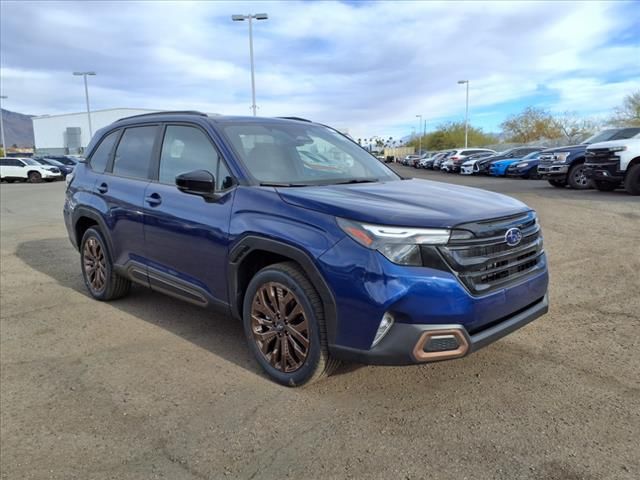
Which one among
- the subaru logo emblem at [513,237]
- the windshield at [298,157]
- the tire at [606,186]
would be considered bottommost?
the tire at [606,186]

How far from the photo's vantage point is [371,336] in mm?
2750

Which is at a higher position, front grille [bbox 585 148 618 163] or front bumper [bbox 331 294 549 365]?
front grille [bbox 585 148 618 163]

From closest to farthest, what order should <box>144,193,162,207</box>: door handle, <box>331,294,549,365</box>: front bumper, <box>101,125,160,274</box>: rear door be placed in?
<box>331,294,549,365</box>: front bumper, <box>144,193,162,207</box>: door handle, <box>101,125,160,274</box>: rear door

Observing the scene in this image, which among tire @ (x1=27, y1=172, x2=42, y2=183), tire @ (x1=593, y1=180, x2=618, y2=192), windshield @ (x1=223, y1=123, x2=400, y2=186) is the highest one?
windshield @ (x1=223, y1=123, x2=400, y2=186)

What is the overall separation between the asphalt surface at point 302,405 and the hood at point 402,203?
3.63 feet

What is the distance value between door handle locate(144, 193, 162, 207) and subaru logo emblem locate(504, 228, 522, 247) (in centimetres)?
265

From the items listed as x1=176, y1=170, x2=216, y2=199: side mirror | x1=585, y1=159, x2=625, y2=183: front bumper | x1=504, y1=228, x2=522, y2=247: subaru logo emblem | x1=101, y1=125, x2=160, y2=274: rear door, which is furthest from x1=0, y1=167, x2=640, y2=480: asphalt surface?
x1=585, y1=159, x2=625, y2=183: front bumper

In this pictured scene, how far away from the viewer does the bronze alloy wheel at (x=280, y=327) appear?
311 centimetres

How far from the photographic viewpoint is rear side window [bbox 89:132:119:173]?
16.7ft

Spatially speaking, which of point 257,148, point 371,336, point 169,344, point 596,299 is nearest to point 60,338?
point 169,344

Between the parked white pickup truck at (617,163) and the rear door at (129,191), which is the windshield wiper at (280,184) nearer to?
the rear door at (129,191)

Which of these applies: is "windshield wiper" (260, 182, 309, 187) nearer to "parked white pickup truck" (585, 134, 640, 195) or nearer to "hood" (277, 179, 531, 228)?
"hood" (277, 179, 531, 228)

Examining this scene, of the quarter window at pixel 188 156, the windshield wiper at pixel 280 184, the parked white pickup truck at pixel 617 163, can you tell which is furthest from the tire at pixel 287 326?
the parked white pickup truck at pixel 617 163

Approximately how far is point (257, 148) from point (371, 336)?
176 cm
